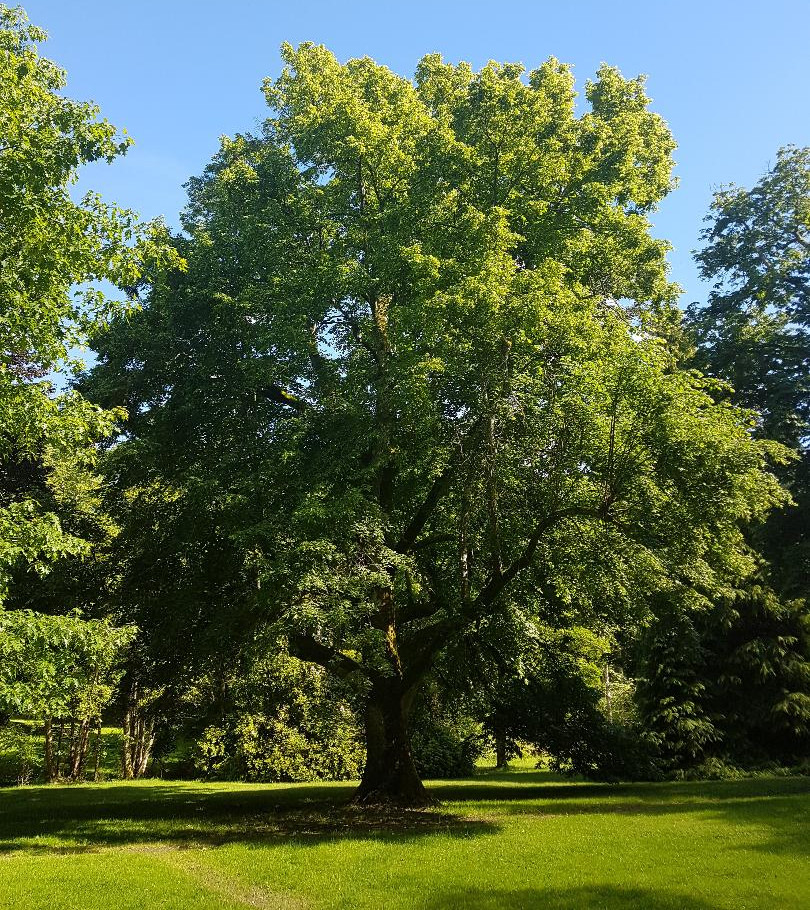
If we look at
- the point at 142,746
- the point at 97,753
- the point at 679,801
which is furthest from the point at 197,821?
the point at 142,746

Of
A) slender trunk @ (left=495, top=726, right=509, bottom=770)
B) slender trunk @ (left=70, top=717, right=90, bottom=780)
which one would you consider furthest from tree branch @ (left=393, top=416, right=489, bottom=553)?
slender trunk @ (left=70, top=717, right=90, bottom=780)

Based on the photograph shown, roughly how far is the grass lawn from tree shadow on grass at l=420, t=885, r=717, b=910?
0.9 inches

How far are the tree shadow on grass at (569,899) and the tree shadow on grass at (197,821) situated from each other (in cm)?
391

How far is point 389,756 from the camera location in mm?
16906

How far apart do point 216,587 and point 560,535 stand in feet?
26.1

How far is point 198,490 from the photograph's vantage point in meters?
15.2

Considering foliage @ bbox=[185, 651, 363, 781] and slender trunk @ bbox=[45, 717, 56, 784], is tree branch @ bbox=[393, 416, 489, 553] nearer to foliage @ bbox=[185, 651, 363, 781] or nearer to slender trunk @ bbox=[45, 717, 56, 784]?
foliage @ bbox=[185, 651, 363, 781]

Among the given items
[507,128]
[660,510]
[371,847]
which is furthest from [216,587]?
[507,128]

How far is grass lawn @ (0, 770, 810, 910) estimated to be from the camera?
8.88m

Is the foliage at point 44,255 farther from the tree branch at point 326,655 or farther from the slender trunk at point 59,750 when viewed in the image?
the slender trunk at point 59,750

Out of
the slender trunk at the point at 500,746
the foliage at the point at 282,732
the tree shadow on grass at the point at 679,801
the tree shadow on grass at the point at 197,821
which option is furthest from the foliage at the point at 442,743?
the tree shadow on grass at the point at 197,821

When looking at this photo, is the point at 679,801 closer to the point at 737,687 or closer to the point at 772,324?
the point at 737,687

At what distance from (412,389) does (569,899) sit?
8.27m

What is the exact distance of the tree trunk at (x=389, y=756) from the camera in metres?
16.4
